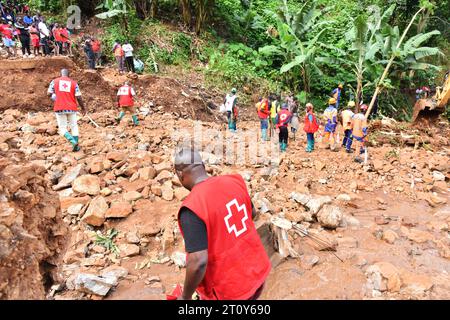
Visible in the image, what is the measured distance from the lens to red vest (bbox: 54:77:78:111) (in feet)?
20.1

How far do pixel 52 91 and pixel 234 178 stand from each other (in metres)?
5.44

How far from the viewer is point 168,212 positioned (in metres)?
4.62

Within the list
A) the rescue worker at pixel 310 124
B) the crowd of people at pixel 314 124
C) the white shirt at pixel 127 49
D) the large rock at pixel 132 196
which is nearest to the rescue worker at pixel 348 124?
the crowd of people at pixel 314 124

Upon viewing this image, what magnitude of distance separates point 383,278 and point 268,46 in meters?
11.1

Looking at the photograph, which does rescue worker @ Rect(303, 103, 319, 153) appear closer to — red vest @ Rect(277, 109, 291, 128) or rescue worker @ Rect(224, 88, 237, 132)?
red vest @ Rect(277, 109, 291, 128)

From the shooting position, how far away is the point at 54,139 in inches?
280

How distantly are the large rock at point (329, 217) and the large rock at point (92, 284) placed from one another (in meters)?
3.07

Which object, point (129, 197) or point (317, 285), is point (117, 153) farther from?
point (317, 285)

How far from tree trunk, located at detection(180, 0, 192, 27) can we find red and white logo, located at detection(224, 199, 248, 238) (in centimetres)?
1352

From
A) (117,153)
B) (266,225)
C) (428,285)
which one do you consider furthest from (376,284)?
(117,153)

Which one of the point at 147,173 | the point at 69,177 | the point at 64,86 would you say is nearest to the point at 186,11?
the point at 64,86

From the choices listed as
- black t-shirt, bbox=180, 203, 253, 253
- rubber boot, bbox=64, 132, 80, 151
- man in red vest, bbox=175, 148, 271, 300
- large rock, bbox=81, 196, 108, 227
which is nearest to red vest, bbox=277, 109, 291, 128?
rubber boot, bbox=64, 132, 80, 151

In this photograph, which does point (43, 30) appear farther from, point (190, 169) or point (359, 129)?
point (190, 169)

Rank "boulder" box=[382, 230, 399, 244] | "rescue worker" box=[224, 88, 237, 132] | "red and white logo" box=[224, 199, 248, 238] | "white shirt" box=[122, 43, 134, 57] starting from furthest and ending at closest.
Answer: "white shirt" box=[122, 43, 134, 57], "rescue worker" box=[224, 88, 237, 132], "boulder" box=[382, 230, 399, 244], "red and white logo" box=[224, 199, 248, 238]
